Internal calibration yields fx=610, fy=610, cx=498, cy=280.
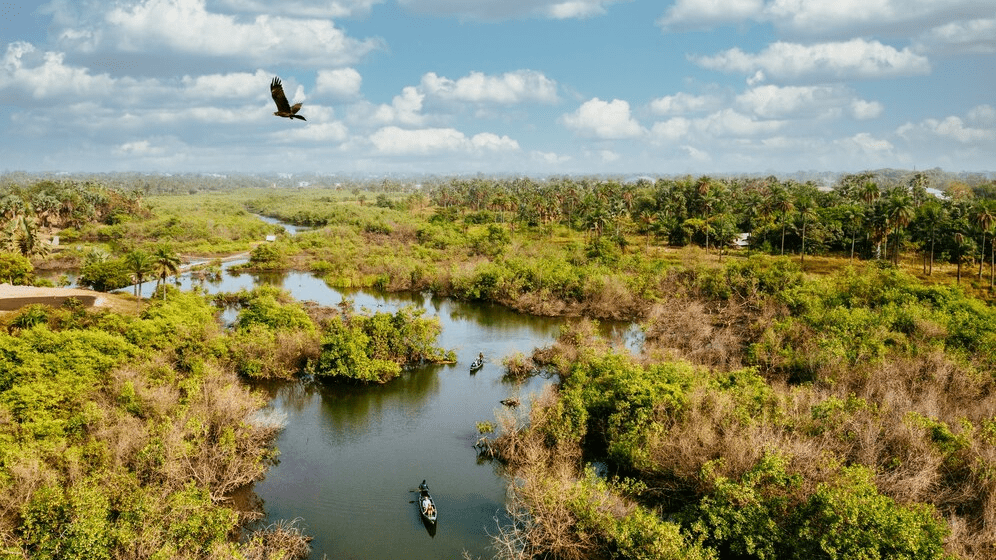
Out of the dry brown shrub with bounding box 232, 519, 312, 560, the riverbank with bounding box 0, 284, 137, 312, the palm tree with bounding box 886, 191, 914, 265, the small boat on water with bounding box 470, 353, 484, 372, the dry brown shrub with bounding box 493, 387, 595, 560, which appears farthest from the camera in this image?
the palm tree with bounding box 886, 191, 914, 265

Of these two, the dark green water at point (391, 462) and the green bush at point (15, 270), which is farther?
the green bush at point (15, 270)

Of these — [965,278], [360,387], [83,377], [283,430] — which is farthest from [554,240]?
[83,377]

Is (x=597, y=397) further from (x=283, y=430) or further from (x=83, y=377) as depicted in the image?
(x=83, y=377)

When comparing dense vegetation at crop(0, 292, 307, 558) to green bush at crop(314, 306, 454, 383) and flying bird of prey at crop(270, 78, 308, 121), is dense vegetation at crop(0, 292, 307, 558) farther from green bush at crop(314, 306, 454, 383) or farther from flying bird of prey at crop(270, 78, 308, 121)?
flying bird of prey at crop(270, 78, 308, 121)

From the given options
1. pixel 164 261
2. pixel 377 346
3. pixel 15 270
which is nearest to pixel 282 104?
pixel 377 346

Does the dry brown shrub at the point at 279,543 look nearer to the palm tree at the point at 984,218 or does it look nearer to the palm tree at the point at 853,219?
the palm tree at the point at 984,218

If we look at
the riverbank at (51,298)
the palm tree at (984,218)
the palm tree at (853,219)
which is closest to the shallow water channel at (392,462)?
the riverbank at (51,298)

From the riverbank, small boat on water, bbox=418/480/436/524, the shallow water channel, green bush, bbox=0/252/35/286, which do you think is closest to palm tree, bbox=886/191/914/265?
the shallow water channel
